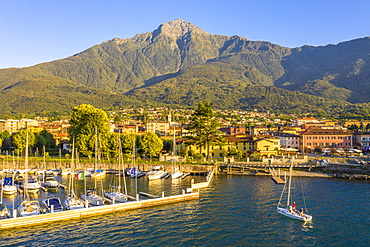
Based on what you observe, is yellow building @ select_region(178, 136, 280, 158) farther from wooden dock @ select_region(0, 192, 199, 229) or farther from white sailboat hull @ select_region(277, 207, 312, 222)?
white sailboat hull @ select_region(277, 207, 312, 222)

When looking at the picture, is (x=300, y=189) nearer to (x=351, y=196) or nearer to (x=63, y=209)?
(x=351, y=196)

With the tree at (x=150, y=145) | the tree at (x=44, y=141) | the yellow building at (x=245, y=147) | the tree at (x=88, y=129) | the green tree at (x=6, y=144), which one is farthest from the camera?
the green tree at (x=6, y=144)

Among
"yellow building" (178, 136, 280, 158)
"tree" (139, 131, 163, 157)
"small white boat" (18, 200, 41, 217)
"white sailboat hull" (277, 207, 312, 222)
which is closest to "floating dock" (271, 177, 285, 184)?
"yellow building" (178, 136, 280, 158)

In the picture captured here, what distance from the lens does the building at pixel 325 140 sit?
335ft

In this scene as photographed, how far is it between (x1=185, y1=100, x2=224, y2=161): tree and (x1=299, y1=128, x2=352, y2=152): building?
113ft

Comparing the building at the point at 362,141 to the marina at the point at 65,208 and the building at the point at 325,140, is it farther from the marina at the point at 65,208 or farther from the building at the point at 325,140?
the marina at the point at 65,208

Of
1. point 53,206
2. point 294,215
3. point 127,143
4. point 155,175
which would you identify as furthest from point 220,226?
point 127,143

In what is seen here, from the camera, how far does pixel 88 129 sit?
87125mm

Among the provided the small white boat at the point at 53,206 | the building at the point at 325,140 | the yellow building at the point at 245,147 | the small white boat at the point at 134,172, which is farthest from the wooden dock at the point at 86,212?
the building at the point at 325,140

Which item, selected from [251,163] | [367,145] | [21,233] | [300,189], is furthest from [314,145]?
[21,233]

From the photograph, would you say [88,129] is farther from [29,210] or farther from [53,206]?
[29,210]

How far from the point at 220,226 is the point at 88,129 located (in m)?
59.9

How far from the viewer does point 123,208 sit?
4294cm

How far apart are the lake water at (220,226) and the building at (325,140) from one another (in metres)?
52.4
